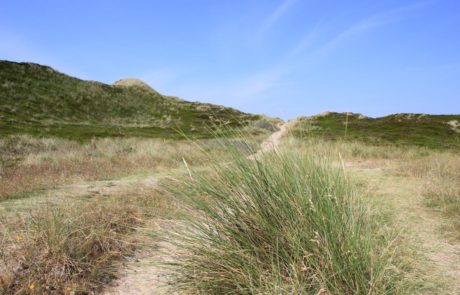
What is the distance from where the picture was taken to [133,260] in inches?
176

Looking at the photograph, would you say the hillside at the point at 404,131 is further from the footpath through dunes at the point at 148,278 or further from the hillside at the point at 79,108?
the footpath through dunes at the point at 148,278

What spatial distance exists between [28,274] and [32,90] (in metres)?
49.8

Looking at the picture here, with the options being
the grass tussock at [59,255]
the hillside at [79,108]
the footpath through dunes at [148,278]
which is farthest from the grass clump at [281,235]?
the hillside at [79,108]

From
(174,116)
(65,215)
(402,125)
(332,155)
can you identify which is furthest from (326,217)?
(174,116)

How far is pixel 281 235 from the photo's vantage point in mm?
2895

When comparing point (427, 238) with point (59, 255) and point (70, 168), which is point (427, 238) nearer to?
point (59, 255)

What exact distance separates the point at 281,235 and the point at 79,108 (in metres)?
49.9

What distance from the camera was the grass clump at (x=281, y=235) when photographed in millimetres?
2537

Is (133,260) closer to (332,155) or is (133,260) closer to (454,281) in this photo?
(332,155)

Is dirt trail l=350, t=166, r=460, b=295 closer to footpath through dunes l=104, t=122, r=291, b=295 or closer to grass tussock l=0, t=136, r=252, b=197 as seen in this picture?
footpath through dunes l=104, t=122, r=291, b=295

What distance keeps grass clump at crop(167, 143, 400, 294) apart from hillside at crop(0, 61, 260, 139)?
1113 inches

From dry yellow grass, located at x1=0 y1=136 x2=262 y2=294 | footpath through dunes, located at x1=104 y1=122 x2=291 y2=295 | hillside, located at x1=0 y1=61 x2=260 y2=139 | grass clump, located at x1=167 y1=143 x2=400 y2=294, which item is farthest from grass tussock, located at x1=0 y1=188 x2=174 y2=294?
hillside, located at x1=0 y1=61 x2=260 y2=139

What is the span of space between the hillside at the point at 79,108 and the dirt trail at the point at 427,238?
2657 cm

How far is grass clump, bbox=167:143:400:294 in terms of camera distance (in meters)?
2.54
